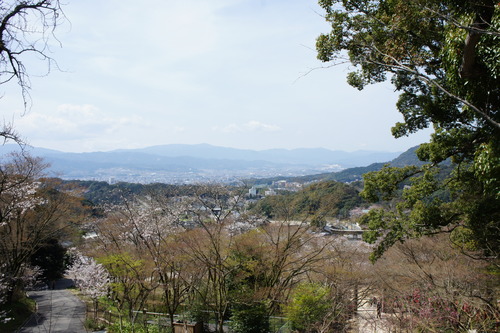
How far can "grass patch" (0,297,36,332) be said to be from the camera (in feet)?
42.1

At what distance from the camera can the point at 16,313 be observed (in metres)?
14.3

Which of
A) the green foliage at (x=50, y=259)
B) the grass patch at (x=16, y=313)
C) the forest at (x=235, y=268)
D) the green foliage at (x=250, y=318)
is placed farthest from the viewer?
the green foliage at (x=50, y=259)

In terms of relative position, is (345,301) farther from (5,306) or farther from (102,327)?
(5,306)

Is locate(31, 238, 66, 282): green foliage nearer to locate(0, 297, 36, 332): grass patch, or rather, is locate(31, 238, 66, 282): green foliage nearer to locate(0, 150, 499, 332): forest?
locate(0, 150, 499, 332): forest

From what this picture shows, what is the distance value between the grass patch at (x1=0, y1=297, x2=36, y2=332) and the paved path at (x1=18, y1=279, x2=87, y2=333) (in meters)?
0.35

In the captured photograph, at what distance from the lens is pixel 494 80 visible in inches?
194

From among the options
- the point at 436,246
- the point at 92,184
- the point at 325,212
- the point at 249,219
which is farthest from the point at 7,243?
the point at 92,184

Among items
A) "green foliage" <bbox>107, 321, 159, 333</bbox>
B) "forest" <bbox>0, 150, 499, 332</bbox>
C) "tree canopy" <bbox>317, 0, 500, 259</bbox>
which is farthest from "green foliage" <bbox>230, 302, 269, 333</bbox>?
"tree canopy" <bbox>317, 0, 500, 259</bbox>

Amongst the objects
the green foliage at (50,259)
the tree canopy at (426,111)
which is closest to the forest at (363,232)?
the tree canopy at (426,111)

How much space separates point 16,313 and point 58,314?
1648 mm

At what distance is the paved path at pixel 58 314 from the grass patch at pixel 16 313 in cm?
35

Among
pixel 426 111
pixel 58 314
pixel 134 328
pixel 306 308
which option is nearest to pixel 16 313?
pixel 58 314

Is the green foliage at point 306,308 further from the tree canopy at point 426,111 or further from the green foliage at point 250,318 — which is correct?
the tree canopy at point 426,111

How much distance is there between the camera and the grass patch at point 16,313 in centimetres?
1284
